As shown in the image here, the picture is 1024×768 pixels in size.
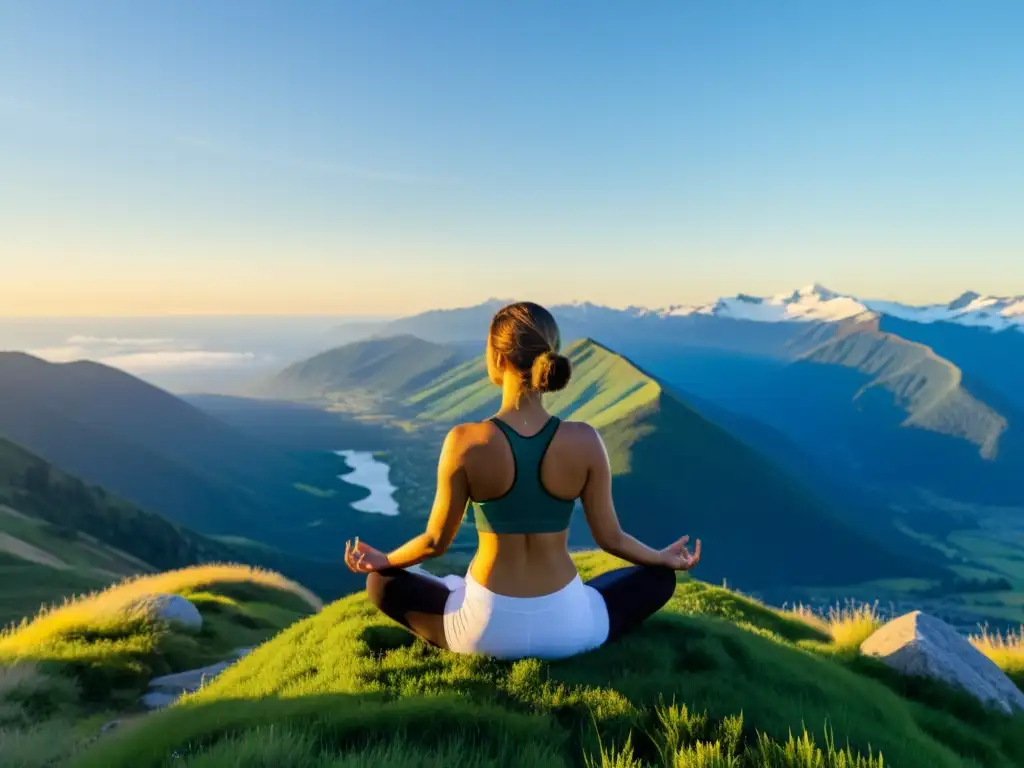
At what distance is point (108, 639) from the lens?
1434cm

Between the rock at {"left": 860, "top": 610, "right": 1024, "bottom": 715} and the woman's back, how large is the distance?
23.7 ft

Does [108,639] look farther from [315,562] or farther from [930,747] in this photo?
[315,562]

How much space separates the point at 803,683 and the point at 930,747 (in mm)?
1299

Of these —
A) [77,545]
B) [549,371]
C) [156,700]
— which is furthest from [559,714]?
[77,545]

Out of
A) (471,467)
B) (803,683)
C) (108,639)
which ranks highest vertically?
(471,467)

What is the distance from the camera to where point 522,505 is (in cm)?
694

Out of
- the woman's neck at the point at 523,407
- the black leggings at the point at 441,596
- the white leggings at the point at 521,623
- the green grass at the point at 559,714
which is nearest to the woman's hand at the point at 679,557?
the black leggings at the point at 441,596

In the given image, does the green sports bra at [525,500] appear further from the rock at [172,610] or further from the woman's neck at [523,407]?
the rock at [172,610]

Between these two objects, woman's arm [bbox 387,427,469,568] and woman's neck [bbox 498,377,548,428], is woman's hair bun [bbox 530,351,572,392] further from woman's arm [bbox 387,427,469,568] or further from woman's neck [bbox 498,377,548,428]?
woman's arm [bbox 387,427,469,568]

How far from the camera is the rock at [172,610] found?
16344mm

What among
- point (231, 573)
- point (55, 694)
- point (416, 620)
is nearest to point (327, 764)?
point (416, 620)

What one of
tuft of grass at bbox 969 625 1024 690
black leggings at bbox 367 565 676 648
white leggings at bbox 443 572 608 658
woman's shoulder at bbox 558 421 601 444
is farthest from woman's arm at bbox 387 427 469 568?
tuft of grass at bbox 969 625 1024 690

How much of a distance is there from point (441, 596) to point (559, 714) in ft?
6.68

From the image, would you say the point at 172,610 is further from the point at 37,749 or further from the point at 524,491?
the point at 524,491
